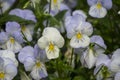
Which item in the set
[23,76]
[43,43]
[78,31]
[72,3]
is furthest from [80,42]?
[72,3]

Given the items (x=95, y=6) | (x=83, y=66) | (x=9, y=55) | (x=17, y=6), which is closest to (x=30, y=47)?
(x=9, y=55)

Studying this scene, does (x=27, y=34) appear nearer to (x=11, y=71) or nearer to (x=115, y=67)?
(x=11, y=71)

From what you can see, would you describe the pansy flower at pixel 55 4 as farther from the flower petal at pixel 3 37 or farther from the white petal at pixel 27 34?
the flower petal at pixel 3 37

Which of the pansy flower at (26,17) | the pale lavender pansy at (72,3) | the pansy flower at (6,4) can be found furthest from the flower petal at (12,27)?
the pale lavender pansy at (72,3)

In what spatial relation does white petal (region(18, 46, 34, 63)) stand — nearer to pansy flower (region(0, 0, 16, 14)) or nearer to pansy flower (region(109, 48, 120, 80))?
pansy flower (region(109, 48, 120, 80))

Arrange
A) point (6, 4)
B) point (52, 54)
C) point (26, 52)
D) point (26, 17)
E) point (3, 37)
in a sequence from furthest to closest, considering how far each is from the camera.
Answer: point (6, 4), point (26, 17), point (3, 37), point (26, 52), point (52, 54)

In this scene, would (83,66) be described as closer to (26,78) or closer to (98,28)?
(26,78)
